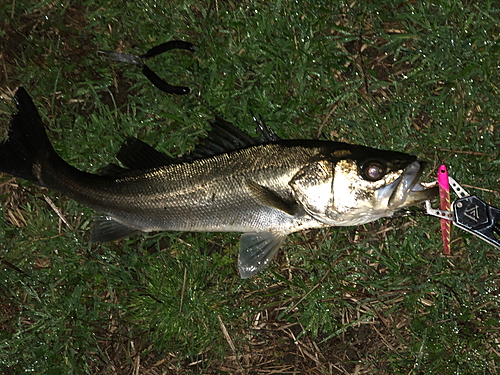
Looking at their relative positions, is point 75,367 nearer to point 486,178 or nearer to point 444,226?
point 444,226

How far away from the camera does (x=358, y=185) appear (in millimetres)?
3461

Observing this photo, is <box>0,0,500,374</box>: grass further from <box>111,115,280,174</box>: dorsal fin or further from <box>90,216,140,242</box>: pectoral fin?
<box>111,115,280,174</box>: dorsal fin

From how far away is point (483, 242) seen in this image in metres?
4.11

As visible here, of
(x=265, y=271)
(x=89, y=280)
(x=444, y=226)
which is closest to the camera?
(x=444, y=226)

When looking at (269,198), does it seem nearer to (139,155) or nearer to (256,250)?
(256,250)

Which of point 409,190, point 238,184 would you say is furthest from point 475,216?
point 238,184

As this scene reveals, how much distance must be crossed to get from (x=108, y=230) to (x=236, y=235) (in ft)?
4.66

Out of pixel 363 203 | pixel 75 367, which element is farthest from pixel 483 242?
pixel 75 367

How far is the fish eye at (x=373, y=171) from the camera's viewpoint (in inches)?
134

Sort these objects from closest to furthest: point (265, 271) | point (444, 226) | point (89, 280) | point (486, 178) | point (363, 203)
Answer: point (363, 203)
point (444, 226)
point (486, 178)
point (265, 271)
point (89, 280)

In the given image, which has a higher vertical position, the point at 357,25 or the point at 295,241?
the point at 357,25

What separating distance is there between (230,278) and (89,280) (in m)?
1.73

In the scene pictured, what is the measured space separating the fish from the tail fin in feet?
0.03

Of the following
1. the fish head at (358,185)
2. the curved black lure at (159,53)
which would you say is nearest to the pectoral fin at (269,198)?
the fish head at (358,185)
